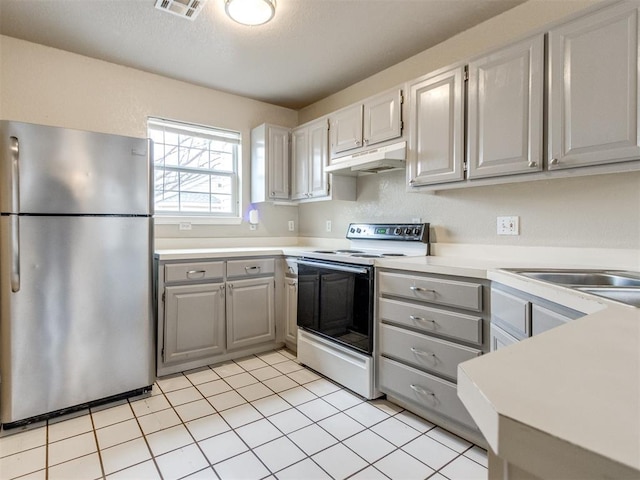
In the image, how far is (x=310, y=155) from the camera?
128 inches

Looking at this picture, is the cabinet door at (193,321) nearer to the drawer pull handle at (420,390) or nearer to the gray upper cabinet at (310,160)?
the gray upper cabinet at (310,160)

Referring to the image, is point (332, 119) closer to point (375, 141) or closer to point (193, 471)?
point (375, 141)

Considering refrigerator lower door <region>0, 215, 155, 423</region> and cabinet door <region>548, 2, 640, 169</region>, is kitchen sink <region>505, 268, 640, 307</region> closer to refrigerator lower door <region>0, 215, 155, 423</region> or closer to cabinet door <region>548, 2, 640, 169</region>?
cabinet door <region>548, 2, 640, 169</region>

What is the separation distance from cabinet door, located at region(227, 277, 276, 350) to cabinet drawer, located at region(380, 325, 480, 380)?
47.6 inches

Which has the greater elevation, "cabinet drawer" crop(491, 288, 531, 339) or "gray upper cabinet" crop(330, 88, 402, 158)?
"gray upper cabinet" crop(330, 88, 402, 158)

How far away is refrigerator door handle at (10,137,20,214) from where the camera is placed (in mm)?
1838

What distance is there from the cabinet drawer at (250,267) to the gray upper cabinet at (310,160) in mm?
765

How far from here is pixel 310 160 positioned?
10.7 ft

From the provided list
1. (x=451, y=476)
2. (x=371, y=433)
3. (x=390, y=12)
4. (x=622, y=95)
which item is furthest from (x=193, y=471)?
(x=390, y=12)

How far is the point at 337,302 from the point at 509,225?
121 cm

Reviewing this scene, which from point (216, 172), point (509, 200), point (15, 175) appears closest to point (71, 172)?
point (15, 175)

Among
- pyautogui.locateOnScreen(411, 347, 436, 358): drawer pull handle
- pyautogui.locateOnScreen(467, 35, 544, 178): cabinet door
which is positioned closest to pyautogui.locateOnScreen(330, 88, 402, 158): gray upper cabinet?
pyautogui.locateOnScreen(467, 35, 544, 178): cabinet door

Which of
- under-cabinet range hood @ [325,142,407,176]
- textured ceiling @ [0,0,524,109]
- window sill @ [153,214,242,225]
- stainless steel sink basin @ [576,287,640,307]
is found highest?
textured ceiling @ [0,0,524,109]

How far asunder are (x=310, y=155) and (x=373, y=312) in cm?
169
